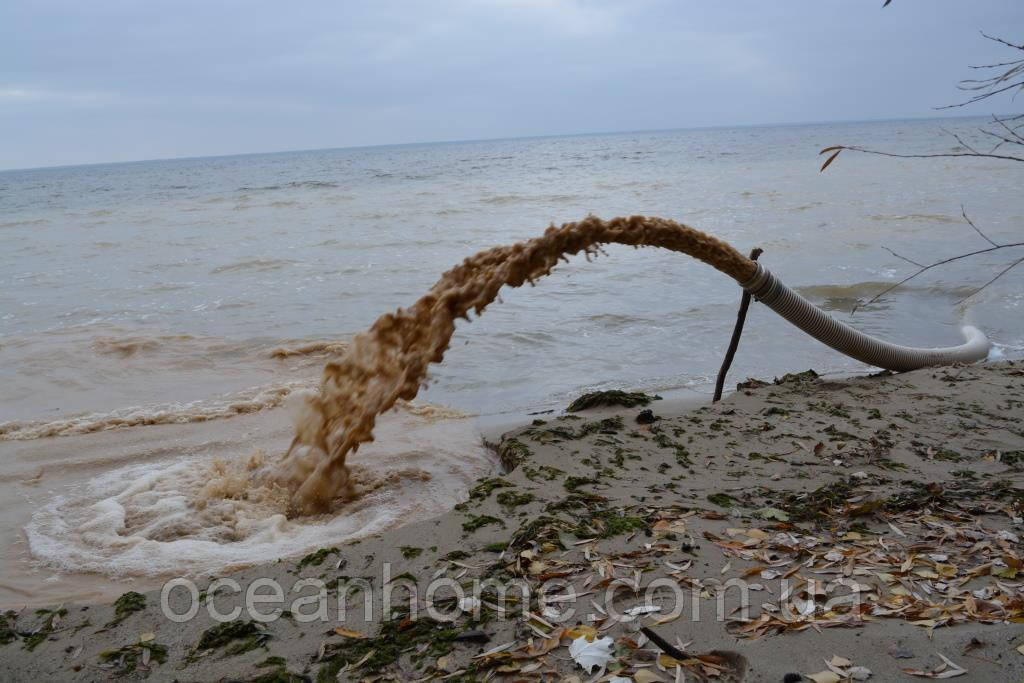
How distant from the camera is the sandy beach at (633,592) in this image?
2.21 meters

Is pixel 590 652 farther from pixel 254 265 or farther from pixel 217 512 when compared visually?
pixel 254 265

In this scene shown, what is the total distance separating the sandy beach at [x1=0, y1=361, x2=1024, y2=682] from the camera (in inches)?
87.1

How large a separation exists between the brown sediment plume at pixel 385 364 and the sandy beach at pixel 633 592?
860mm

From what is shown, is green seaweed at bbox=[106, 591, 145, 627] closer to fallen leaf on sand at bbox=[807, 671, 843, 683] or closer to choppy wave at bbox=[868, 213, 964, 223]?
fallen leaf on sand at bbox=[807, 671, 843, 683]

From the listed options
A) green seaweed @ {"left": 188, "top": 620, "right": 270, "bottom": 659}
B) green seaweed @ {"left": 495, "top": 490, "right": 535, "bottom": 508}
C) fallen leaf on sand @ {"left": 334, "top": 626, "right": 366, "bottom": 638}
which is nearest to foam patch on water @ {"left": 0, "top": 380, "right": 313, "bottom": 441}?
green seaweed @ {"left": 495, "top": 490, "right": 535, "bottom": 508}

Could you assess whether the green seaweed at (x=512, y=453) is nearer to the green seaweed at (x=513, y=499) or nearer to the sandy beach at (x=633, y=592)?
the sandy beach at (x=633, y=592)

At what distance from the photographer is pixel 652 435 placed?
15.1 ft

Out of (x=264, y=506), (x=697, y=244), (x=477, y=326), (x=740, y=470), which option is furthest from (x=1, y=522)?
(x=477, y=326)

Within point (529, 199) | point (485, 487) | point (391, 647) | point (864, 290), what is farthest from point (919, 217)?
point (391, 647)

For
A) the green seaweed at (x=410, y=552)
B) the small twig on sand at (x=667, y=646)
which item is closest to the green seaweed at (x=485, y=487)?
the green seaweed at (x=410, y=552)

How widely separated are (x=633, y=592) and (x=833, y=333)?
159 inches

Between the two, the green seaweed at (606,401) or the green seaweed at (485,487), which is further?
the green seaweed at (606,401)

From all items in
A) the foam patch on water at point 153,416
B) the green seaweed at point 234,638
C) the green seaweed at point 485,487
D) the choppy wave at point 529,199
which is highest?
the choppy wave at point 529,199

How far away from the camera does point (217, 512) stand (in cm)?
405
